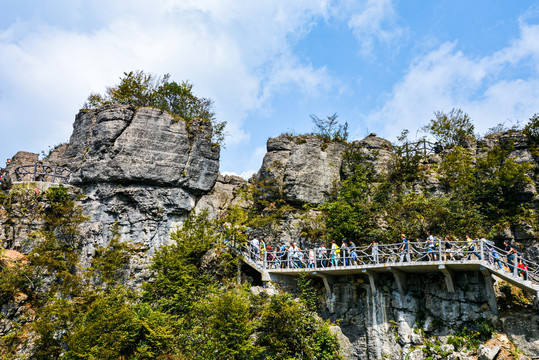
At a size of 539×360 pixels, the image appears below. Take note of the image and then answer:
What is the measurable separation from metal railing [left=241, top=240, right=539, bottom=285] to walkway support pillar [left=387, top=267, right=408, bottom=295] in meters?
0.46

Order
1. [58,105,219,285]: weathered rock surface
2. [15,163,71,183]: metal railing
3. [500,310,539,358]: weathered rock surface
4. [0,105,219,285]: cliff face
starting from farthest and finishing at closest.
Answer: [15,163,71,183]: metal railing
[58,105,219,285]: weathered rock surface
[0,105,219,285]: cliff face
[500,310,539,358]: weathered rock surface

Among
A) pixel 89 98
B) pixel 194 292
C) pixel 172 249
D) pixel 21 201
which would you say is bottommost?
pixel 194 292

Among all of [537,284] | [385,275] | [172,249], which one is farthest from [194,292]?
[537,284]

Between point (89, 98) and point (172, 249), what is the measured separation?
1263 centimetres

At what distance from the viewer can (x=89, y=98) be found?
2894 cm

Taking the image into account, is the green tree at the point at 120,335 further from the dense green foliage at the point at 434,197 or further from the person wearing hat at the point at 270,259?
the dense green foliage at the point at 434,197

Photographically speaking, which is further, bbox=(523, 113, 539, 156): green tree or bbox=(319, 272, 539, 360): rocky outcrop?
bbox=(523, 113, 539, 156): green tree

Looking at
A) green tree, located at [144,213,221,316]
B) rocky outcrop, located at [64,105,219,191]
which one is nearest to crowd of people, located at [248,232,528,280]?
green tree, located at [144,213,221,316]

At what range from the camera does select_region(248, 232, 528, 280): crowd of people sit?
18094 millimetres

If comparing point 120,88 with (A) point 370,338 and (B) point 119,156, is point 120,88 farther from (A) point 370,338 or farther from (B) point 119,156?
(A) point 370,338

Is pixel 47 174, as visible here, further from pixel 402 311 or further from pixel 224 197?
pixel 402 311

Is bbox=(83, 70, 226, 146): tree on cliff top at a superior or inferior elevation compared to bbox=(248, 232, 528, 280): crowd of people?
superior

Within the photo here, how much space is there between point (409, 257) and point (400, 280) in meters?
1.65

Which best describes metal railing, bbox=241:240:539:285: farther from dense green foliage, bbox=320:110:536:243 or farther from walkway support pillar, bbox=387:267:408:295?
dense green foliage, bbox=320:110:536:243
